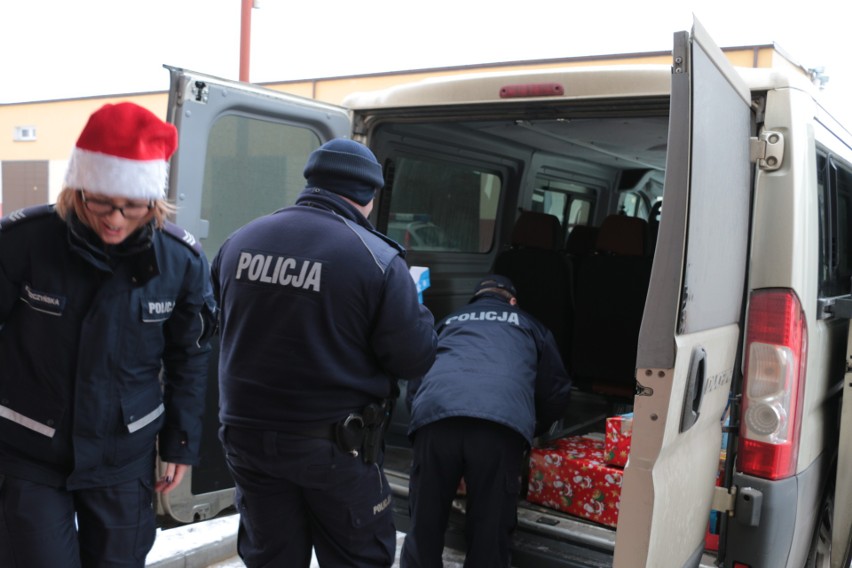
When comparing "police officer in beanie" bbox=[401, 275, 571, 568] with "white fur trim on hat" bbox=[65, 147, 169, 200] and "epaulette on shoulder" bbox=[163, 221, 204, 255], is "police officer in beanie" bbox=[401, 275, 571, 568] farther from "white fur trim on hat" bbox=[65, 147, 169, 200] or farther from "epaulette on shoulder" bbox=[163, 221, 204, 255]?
"white fur trim on hat" bbox=[65, 147, 169, 200]

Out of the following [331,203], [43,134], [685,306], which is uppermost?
[43,134]

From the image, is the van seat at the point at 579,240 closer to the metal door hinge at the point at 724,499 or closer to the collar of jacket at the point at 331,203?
the metal door hinge at the point at 724,499

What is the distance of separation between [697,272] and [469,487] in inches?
65.6

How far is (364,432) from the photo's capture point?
2.65m

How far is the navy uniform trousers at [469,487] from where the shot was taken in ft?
11.3

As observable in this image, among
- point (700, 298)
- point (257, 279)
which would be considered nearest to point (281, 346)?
point (257, 279)

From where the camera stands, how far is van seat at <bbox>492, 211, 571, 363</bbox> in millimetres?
5652

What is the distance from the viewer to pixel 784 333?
8.60ft

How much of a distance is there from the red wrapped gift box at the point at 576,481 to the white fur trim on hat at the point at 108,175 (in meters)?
2.44

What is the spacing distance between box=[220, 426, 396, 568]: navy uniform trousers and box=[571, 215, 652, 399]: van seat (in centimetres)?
317

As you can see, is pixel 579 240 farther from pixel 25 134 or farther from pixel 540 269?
pixel 25 134

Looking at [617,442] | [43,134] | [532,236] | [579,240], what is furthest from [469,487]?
[43,134]

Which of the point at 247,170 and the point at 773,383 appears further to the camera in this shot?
the point at 247,170

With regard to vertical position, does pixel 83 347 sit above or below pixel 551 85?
below
